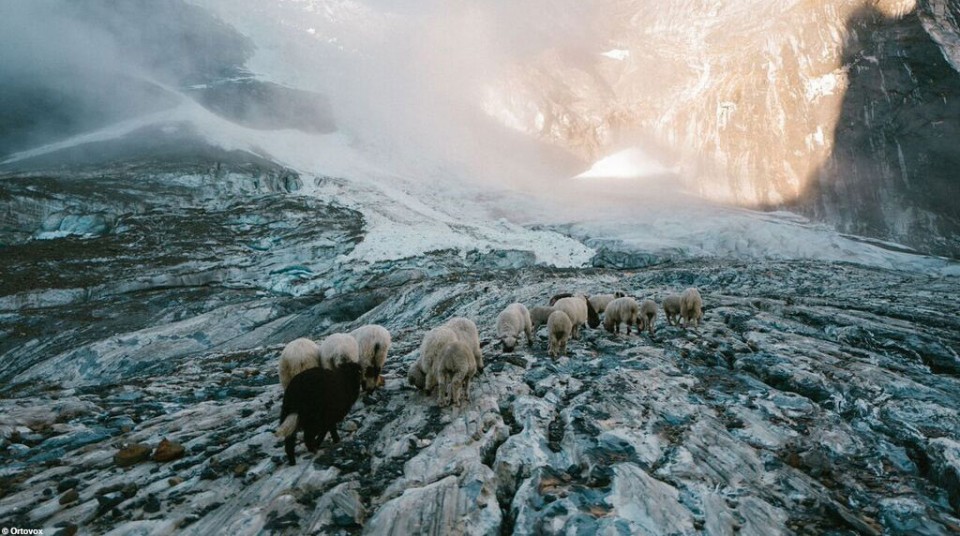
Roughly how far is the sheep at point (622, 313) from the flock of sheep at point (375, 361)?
0.11 feet

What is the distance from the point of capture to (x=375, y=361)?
1041 cm

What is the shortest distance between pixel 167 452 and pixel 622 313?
12.7 meters

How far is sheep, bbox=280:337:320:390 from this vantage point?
9031 millimetres

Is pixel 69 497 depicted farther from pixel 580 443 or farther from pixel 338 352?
pixel 580 443

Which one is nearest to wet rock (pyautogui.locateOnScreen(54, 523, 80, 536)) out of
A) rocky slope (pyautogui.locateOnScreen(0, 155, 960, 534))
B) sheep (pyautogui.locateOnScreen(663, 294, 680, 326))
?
rocky slope (pyautogui.locateOnScreen(0, 155, 960, 534))

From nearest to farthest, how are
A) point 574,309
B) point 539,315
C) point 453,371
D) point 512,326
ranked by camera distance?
point 453,371, point 512,326, point 574,309, point 539,315

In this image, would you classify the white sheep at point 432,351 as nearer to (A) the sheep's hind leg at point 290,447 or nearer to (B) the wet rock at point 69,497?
(A) the sheep's hind leg at point 290,447

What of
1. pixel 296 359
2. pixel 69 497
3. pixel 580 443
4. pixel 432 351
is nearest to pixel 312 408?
pixel 296 359

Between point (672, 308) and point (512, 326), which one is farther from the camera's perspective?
point (672, 308)

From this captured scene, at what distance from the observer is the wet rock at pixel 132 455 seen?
24.4 feet

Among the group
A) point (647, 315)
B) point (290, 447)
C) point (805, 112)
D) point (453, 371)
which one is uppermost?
point (805, 112)

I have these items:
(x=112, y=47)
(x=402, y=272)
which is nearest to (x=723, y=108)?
(x=402, y=272)

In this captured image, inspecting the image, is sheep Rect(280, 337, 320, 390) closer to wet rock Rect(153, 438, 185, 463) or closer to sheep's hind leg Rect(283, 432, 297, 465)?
wet rock Rect(153, 438, 185, 463)

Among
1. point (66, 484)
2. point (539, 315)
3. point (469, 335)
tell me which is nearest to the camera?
point (66, 484)
